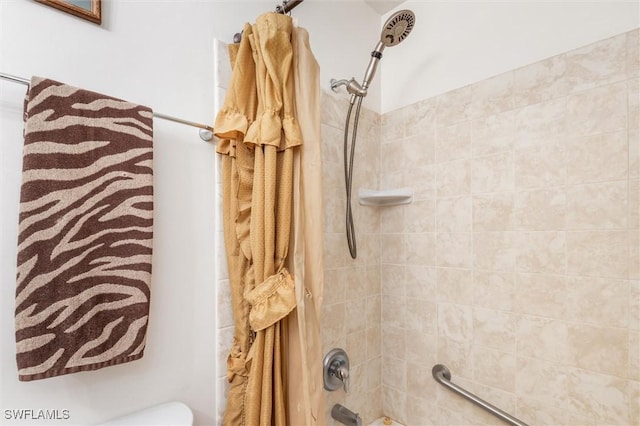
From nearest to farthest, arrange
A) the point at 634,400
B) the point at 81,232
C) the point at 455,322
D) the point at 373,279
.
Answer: the point at 81,232 → the point at 634,400 → the point at 455,322 → the point at 373,279

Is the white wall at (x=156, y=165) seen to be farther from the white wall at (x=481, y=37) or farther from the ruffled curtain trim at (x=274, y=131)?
the white wall at (x=481, y=37)

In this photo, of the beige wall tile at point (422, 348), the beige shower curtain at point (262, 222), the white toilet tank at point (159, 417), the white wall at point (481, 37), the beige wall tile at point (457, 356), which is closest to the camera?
the white toilet tank at point (159, 417)

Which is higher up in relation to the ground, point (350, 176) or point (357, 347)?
point (350, 176)

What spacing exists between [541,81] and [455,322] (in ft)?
3.09

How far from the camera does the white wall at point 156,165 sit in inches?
25.5

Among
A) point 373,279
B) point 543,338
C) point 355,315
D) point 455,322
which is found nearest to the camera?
point 543,338

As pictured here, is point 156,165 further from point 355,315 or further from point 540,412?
point 540,412

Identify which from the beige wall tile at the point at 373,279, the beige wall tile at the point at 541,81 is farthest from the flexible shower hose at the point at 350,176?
the beige wall tile at the point at 541,81

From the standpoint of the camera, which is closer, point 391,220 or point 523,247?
point 523,247

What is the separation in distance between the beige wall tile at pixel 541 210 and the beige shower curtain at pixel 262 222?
0.77 m

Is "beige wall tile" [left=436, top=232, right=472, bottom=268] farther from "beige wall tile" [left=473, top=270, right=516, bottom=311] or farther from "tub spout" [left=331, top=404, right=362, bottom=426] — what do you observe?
"tub spout" [left=331, top=404, right=362, bottom=426]

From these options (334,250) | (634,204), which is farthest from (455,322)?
(634,204)

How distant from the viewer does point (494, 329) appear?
115cm

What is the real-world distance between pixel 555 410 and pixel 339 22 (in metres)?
1.67
